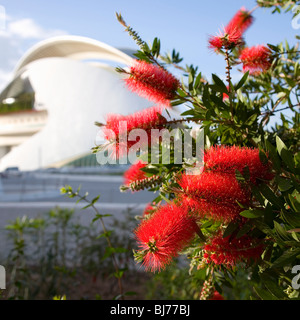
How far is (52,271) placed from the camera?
1597mm

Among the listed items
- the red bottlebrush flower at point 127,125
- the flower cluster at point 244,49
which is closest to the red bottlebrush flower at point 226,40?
the flower cluster at point 244,49

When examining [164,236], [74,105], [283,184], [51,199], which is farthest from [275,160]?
[74,105]

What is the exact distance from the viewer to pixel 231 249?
1.08 ft

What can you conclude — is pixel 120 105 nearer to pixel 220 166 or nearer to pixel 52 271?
pixel 52 271

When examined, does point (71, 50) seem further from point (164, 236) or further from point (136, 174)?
point (164, 236)

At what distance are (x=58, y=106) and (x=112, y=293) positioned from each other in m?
8.25

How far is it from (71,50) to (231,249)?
10.7 meters

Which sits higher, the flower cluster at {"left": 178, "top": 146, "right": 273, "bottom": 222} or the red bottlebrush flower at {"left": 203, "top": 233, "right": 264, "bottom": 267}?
the flower cluster at {"left": 178, "top": 146, "right": 273, "bottom": 222}

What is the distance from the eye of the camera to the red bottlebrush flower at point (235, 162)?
12.2 inches

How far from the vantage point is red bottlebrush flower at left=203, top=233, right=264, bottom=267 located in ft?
1.08

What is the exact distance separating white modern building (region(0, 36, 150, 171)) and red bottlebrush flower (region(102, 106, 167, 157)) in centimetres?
847

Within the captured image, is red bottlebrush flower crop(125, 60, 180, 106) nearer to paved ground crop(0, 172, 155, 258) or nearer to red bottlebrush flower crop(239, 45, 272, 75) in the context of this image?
red bottlebrush flower crop(239, 45, 272, 75)

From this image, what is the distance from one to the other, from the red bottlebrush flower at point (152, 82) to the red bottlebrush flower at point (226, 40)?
6 centimetres

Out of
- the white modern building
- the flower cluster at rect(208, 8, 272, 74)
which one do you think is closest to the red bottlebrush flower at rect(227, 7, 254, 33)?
the flower cluster at rect(208, 8, 272, 74)
